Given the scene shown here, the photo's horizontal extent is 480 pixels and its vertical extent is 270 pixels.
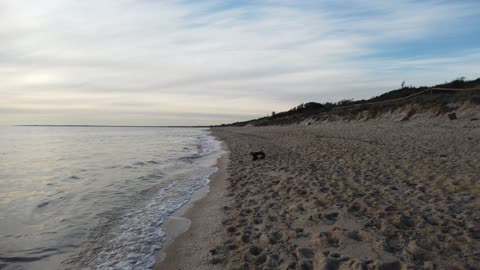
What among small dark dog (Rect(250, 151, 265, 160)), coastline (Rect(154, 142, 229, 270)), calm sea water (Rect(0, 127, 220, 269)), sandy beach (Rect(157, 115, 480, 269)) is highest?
small dark dog (Rect(250, 151, 265, 160))

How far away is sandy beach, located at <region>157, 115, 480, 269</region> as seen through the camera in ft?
12.4

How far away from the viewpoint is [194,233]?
5270mm

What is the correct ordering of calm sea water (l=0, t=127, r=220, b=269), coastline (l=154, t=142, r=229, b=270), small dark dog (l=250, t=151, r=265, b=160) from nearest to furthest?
coastline (l=154, t=142, r=229, b=270)
calm sea water (l=0, t=127, r=220, b=269)
small dark dog (l=250, t=151, r=265, b=160)

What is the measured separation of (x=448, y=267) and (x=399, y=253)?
0.48 meters

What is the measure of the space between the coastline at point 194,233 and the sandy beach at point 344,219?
0.02m

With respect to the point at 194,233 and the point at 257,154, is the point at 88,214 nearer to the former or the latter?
the point at 194,233

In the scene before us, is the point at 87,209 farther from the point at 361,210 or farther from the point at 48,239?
the point at 361,210

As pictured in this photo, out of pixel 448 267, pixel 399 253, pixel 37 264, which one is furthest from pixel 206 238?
pixel 448 267

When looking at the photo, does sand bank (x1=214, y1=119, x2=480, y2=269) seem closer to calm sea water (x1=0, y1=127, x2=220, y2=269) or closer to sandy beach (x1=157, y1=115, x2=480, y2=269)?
sandy beach (x1=157, y1=115, x2=480, y2=269)

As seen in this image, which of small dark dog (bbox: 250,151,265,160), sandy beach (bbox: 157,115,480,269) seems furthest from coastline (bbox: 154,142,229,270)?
small dark dog (bbox: 250,151,265,160)

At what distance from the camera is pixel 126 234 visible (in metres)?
5.48

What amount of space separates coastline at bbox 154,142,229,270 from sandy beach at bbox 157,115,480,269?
22mm

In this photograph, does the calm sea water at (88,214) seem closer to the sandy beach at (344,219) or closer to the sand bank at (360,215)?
the sandy beach at (344,219)

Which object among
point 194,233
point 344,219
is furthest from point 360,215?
point 194,233
